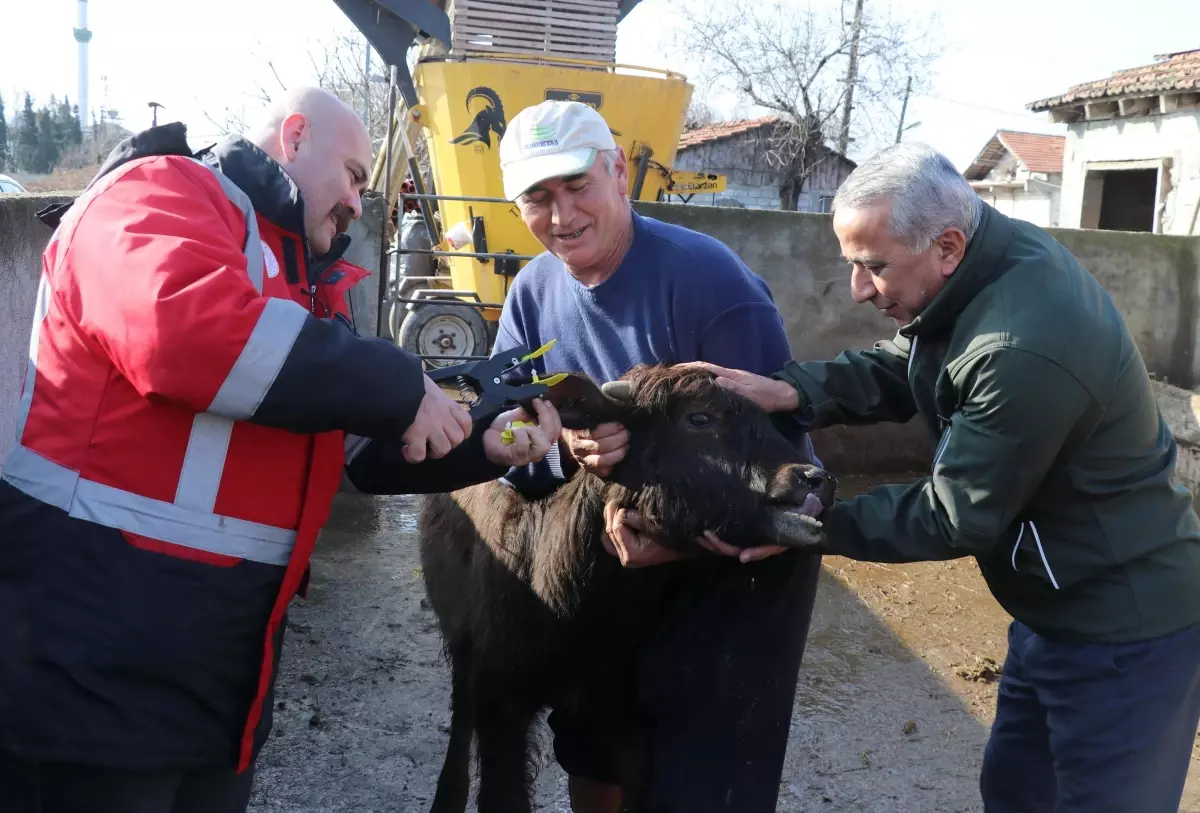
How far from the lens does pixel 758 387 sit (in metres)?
3.19

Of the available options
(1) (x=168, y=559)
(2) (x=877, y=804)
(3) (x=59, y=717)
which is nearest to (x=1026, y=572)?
(2) (x=877, y=804)

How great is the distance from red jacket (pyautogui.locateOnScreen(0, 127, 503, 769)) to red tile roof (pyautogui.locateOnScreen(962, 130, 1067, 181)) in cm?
3950

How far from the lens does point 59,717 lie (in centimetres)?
205

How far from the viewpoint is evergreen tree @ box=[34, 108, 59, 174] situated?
49.1m

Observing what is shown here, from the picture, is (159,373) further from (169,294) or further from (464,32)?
(464,32)

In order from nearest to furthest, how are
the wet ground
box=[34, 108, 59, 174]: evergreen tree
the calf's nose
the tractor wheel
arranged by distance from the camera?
the calf's nose < the wet ground < the tractor wheel < box=[34, 108, 59, 174]: evergreen tree

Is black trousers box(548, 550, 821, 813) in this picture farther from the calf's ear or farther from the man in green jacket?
the calf's ear

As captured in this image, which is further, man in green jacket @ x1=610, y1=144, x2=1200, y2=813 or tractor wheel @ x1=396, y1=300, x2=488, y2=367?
tractor wheel @ x1=396, y1=300, x2=488, y2=367

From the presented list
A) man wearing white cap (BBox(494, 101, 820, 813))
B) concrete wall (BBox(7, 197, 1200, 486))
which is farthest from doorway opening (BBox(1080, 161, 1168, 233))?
man wearing white cap (BBox(494, 101, 820, 813))

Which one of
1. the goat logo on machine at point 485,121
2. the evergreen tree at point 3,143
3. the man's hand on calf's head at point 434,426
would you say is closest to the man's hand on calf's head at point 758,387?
the man's hand on calf's head at point 434,426

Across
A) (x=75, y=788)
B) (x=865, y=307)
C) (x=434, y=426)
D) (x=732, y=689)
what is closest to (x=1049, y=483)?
(x=732, y=689)

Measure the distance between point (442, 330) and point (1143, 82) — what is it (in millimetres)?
19236

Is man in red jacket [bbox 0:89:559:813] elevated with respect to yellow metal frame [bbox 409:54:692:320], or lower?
lower

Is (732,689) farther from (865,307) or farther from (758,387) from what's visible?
(865,307)
